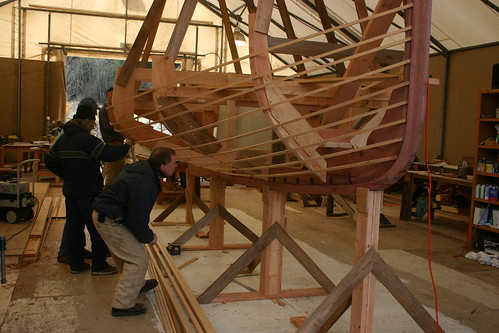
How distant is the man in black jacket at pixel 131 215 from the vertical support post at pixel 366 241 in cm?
120

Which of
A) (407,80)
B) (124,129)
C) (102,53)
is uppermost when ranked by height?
(102,53)

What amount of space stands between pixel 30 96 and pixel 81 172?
8.26 m

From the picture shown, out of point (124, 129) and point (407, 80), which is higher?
point (407, 80)

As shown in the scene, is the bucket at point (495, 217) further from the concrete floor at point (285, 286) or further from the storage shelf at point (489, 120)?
the storage shelf at point (489, 120)

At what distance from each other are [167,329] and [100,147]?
1.54 meters

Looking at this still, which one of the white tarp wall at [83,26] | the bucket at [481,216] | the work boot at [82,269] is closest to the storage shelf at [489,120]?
the bucket at [481,216]

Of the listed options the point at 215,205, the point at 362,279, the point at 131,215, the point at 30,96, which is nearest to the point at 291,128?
the point at 362,279

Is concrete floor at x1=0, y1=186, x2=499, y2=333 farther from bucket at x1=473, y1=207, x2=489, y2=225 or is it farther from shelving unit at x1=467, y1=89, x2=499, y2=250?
bucket at x1=473, y1=207, x2=489, y2=225

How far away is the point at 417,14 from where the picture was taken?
6.26 ft

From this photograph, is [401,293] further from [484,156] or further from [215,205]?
[484,156]

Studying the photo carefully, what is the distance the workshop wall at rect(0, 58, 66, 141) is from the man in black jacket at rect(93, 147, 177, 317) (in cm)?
889

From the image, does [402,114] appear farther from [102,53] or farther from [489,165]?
[102,53]

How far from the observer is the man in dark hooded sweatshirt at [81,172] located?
141 inches

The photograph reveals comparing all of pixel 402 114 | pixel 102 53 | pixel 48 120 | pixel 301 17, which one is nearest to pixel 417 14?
pixel 402 114
